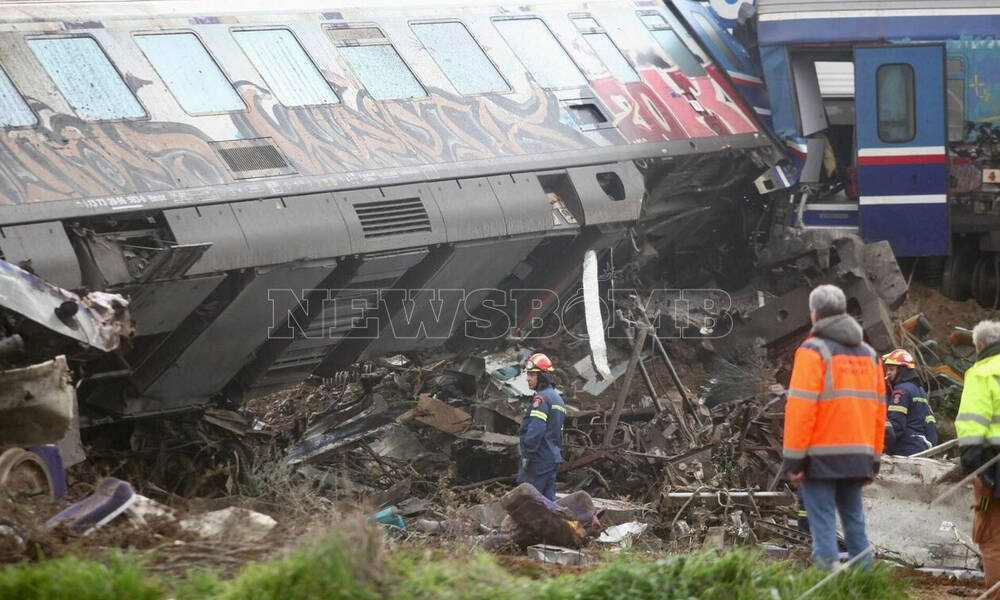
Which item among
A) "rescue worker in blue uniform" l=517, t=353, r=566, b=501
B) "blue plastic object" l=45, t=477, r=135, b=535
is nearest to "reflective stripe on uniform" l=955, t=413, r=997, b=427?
"rescue worker in blue uniform" l=517, t=353, r=566, b=501

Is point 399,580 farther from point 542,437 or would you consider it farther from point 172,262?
point 542,437

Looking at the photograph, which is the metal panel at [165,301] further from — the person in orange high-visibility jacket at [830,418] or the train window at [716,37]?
the train window at [716,37]

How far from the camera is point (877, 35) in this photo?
14227 millimetres

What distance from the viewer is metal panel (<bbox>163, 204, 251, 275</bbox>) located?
9953mm

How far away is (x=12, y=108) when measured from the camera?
31.8 ft

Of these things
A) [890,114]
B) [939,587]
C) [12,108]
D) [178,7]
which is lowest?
[939,587]

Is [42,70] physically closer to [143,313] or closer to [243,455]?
[143,313]

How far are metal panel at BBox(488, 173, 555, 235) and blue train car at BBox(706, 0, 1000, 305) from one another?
3.32m

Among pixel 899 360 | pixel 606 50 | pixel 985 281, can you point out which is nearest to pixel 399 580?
pixel 899 360

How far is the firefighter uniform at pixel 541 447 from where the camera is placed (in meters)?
10.7

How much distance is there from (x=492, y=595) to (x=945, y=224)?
918 cm

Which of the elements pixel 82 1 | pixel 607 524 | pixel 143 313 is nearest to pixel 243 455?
pixel 143 313

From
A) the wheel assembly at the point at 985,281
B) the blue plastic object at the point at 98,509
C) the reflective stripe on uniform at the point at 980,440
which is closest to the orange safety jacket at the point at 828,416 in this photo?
the reflective stripe on uniform at the point at 980,440

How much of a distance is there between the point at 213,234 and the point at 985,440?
16.8 feet
